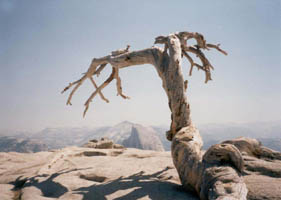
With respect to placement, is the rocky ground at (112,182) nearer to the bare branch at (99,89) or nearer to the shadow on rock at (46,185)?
the shadow on rock at (46,185)

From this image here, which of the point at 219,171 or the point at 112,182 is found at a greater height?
the point at 219,171

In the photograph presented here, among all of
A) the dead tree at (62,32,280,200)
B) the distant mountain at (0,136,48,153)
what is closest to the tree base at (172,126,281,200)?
the dead tree at (62,32,280,200)

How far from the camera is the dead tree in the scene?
2590mm

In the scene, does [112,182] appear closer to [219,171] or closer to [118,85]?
[219,171]

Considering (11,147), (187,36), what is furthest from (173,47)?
(11,147)

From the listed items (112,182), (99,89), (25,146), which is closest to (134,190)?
(112,182)

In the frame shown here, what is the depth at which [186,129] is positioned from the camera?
4039mm

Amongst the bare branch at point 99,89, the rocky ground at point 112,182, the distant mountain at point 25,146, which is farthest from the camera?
the distant mountain at point 25,146

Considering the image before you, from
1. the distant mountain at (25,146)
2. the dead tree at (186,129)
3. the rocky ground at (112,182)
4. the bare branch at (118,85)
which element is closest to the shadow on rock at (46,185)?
the rocky ground at (112,182)

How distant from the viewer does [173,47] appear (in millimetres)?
5090

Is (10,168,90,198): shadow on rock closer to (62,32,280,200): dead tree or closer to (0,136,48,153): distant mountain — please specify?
Result: (62,32,280,200): dead tree

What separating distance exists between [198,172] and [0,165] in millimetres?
7362

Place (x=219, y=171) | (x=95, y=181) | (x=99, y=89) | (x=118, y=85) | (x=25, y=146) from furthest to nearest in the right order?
(x=25, y=146)
(x=118, y=85)
(x=99, y=89)
(x=95, y=181)
(x=219, y=171)

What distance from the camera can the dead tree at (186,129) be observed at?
2590mm
